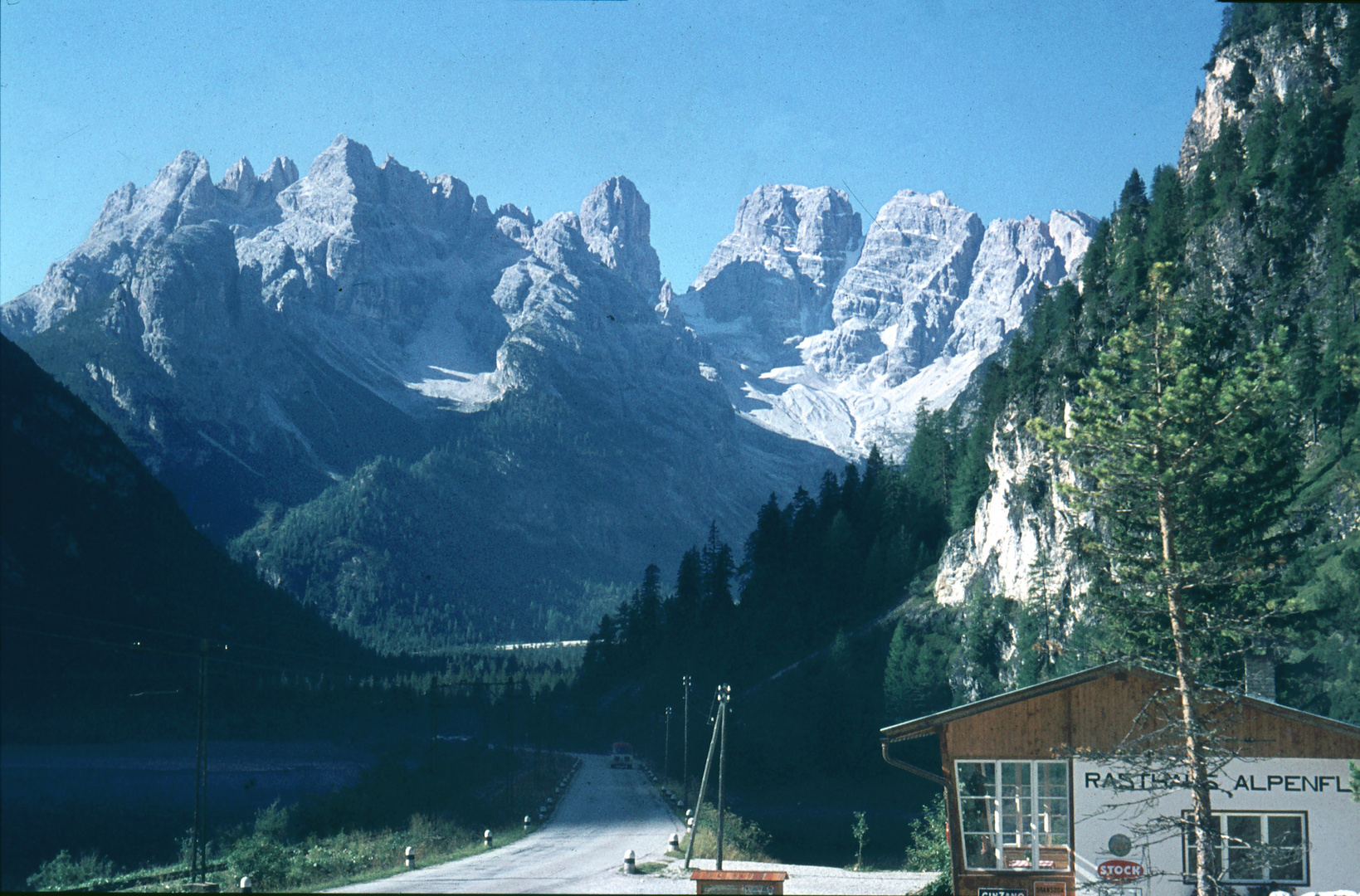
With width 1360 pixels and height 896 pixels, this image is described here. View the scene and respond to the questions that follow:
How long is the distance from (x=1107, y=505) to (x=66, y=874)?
4435cm

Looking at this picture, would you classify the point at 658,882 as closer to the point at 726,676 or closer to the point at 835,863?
the point at 835,863

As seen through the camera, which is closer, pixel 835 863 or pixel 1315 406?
pixel 835 863

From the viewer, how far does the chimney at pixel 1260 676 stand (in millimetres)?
32656

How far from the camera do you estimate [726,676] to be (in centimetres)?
12281

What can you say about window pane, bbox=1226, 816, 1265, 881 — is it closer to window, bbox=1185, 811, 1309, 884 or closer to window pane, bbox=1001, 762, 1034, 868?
window, bbox=1185, 811, 1309, 884

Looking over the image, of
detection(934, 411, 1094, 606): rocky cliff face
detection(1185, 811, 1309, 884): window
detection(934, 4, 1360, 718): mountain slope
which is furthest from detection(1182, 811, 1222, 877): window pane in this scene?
detection(934, 411, 1094, 606): rocky cliff face

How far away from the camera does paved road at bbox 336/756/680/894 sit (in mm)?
39438

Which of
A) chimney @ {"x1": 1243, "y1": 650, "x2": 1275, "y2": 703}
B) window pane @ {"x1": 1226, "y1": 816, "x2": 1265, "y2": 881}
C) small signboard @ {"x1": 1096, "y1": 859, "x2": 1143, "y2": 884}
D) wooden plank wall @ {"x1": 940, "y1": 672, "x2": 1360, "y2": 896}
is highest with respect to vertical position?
chimney @ {"x1": 1243, "y1": 650, "x2": 1275, "y2": 703}

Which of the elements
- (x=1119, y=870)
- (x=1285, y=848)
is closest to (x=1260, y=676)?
(x=1285, y=848)

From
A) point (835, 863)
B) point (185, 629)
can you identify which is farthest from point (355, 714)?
point (835, 863)

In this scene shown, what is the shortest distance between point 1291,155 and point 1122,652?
73.7 m

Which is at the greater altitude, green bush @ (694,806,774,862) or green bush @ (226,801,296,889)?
green bush @ (226,801,296,889)

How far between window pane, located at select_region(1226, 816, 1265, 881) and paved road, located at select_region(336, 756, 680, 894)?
19.7 meters

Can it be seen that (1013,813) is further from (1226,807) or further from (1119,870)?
(1226,807)
